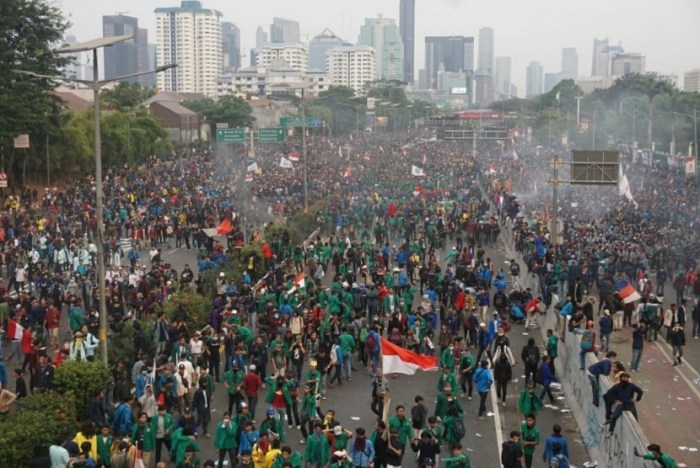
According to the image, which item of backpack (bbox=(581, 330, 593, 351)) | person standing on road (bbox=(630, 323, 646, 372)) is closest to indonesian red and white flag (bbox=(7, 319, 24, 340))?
backpack (bbox=(581, 330, 593, 351))

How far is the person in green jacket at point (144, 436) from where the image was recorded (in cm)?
1341

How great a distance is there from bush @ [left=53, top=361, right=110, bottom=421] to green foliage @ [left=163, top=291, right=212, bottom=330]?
512 cm

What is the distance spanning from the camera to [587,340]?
660 inches

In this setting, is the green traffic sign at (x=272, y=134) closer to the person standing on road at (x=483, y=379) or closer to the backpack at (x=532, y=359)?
the backpack at (x=532, y=359)

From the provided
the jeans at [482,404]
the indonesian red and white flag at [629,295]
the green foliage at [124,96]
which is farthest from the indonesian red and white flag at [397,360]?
the green foliage at [124,96]

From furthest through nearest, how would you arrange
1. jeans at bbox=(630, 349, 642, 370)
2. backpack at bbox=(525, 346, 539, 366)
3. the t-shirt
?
jeans at bbox=(630, 349, 642, 370)
backpack at bbox=(525, 346, 539, 366)
the t-shirt

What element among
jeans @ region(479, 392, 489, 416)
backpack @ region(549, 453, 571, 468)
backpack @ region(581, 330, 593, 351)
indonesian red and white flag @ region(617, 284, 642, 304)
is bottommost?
jeans @ region(479, 392, 489, 416)

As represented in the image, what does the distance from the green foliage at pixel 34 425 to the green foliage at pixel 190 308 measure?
20.3 ft

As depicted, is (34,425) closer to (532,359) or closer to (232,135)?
(532,359)

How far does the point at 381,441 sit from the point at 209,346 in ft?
20.1

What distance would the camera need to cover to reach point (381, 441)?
13.0 metres

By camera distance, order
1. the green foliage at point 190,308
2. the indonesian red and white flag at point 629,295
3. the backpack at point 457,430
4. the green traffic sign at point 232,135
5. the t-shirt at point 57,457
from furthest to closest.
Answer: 1. the green traffic sign at point 232,135
2. the indonesian red and white flag at point 629,295
3. the green foliage at point 190,308
4. the backpack at point 457,430
5. the t-shirt at point 57,457

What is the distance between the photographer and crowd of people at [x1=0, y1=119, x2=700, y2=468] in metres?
13.5

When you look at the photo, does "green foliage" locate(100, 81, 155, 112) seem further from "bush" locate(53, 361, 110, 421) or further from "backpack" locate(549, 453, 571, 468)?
"backpack" locate(549, 453, 571, 468)
